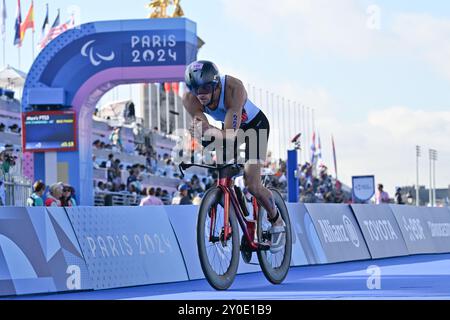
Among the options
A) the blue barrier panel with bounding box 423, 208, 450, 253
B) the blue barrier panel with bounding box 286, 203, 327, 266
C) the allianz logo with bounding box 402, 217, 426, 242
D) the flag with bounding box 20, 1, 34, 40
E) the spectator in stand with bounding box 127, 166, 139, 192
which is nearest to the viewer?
the blue barrier panel with bounding box 286, 203, 327, 266

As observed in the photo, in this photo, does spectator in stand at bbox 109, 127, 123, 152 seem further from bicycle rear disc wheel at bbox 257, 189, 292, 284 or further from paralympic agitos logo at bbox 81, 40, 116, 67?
bicycle rear disc wheel at bbox 257, 189, 292, 284

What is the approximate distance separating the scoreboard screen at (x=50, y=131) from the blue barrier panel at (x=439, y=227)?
9862 millimetres

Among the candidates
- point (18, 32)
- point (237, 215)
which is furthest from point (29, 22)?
point (237, 215)

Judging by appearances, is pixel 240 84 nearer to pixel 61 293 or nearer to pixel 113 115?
pixel 61 293

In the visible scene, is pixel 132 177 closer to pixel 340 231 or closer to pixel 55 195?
pixel 340 231

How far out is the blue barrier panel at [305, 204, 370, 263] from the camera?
16234mm

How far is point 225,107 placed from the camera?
864cm

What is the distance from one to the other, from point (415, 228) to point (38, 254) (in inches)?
491

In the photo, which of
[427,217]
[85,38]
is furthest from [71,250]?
[85,38]

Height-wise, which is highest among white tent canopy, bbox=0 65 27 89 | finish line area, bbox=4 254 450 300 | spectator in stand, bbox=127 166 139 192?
white tent canopy, bbox=0 65 27 89

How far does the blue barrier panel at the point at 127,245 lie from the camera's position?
1048 cm

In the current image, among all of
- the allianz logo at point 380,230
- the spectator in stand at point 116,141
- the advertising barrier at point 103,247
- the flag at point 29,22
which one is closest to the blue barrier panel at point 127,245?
the advertising barrier at point 103,247

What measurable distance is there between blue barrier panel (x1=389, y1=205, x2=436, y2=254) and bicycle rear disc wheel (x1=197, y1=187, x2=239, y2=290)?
37.6 feet

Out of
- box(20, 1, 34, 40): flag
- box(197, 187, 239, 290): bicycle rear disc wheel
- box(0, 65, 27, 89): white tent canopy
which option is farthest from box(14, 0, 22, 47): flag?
box(197, 187, 239, 290): bicycle rear disc wheel
